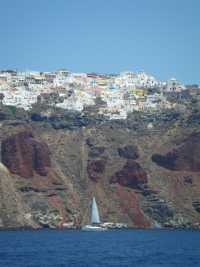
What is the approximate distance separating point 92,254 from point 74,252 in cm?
435

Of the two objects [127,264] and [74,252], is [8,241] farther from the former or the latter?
[127,264]

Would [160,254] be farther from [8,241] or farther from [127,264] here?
[8,241]

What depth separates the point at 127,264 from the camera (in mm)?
133750

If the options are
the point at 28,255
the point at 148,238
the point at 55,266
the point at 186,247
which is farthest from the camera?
the point at 148,238

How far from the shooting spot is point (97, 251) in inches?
6191

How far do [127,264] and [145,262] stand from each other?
4.60 m

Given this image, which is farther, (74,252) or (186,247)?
(186,247)

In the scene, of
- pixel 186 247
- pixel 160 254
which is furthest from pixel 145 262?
pixel 186 247

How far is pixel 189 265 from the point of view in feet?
439

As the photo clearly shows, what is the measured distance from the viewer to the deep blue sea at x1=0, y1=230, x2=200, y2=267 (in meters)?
135

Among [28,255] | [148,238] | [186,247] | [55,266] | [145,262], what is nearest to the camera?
[55,266]

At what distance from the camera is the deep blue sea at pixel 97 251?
→ 13538 cm

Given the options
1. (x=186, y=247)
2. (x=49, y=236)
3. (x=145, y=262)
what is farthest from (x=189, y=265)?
(x=49, y=236)

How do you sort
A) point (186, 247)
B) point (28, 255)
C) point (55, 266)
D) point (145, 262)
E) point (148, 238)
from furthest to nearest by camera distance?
point (148, 238), point (186, 247), point (28, 255), point (145, 262), point (55, 266)
